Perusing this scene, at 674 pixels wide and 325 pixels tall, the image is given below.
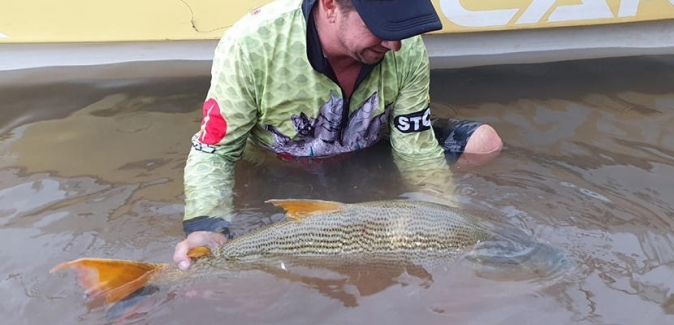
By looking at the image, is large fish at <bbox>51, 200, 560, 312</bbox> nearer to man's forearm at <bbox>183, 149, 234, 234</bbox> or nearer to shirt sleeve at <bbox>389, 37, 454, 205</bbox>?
man's forearm at <bbox>183, 149, 234, 234</bbox>

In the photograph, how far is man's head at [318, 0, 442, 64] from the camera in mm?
2496

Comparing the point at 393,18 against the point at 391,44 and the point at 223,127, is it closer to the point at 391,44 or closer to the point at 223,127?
the point at 391,44

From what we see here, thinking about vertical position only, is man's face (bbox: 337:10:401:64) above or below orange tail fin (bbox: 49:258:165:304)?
above

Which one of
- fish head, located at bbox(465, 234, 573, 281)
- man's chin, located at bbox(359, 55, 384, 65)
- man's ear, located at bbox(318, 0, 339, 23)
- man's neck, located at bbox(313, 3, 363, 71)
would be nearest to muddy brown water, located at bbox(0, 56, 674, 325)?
fish head, located at bbox(465, 234, 573, 281)

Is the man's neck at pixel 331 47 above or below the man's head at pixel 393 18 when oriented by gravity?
below

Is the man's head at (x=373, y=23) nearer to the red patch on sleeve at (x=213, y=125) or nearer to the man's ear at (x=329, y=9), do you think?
the man's ear at (x=329, y=9)

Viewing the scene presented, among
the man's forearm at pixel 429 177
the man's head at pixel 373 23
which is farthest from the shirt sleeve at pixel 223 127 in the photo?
the man's forearm at pixel 429 177

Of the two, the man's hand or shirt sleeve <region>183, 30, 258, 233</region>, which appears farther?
shirt sleeve <region>183, 30, 258, 233</region>

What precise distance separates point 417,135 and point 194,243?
4.34 feet

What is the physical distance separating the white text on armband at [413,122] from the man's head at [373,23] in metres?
0.60

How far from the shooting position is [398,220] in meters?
2.51

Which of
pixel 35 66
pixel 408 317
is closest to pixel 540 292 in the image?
pixel 408 317

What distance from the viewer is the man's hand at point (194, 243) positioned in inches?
97.7

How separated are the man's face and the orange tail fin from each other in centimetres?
110
